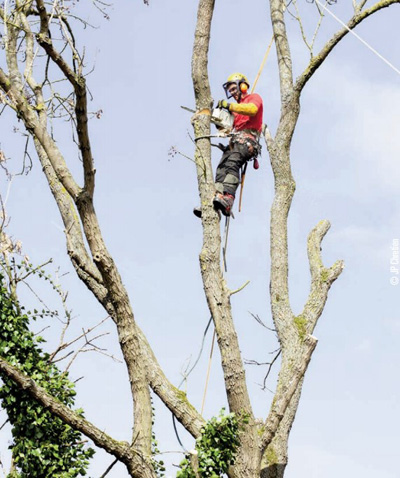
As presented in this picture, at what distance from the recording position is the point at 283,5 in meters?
9.51

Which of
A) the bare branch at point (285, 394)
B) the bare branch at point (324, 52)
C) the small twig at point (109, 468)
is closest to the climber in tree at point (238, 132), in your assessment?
the bare branch at point (324, 52)

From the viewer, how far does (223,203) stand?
730cm

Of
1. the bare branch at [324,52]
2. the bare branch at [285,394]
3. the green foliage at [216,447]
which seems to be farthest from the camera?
the bare branch at [324,52]

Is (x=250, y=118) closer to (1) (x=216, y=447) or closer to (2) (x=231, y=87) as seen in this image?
(2) (x=231, y=87)

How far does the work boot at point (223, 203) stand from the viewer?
7.29 m

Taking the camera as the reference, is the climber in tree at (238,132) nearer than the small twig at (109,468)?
No

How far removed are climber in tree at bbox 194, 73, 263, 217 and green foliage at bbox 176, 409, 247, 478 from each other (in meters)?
2.11

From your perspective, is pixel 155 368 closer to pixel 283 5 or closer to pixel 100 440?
pixel 100 440

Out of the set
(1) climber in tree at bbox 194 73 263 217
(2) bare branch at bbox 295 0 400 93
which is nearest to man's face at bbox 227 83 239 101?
(1) climber in tree at bbox 194 73 263 217

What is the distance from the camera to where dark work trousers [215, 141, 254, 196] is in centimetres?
773

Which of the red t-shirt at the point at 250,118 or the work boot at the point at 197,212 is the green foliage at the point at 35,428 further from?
the red t-shirt at the point at 250,118

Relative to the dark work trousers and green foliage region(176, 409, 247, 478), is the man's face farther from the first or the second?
green foliage region(176, 409, 247, 478)

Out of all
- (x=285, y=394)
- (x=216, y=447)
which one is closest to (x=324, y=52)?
(x=285, y=394)

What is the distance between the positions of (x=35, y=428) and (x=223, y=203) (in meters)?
2.45
